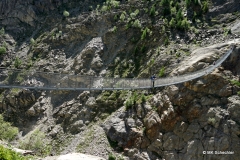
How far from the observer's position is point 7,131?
32.1m

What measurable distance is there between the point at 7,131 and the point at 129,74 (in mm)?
13930

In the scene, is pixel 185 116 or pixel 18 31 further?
pixel 18 31

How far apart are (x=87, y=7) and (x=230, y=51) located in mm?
26249

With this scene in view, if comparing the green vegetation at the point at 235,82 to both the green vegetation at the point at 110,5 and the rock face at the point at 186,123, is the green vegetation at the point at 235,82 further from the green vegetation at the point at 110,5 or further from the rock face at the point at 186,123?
the green vegetation at the point at 110,5

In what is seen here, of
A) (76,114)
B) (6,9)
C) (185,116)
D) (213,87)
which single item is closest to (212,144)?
(185,116)

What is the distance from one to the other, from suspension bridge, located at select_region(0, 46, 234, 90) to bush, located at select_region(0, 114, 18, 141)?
10411 mm

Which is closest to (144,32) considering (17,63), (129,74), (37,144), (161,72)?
(129,74)

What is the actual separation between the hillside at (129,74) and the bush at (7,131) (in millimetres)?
825

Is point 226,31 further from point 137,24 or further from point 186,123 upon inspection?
point 186,123

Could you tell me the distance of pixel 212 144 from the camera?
23297 millimetres

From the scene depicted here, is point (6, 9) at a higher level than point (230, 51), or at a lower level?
higher

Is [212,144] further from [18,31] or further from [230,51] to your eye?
[18,31]

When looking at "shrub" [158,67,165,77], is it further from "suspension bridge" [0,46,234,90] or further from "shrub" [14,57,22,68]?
"shrub" [14,57,22,68]

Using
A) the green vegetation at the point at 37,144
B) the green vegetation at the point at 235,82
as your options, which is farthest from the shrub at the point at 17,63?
the green vegetation at the point at 235,82
